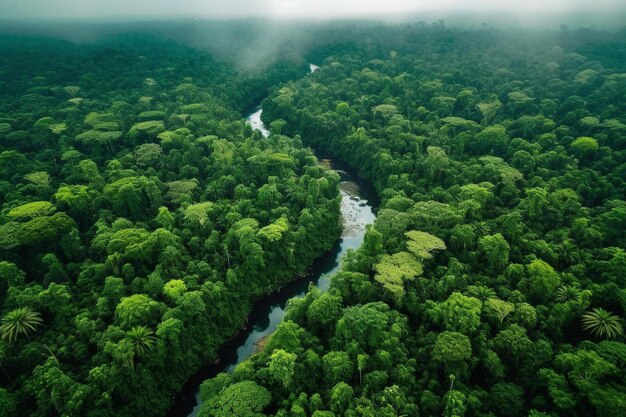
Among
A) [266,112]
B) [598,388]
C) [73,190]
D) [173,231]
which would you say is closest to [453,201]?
[598,388]

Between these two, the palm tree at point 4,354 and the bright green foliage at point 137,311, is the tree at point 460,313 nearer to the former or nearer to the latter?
the bright green foliage at point 137,311

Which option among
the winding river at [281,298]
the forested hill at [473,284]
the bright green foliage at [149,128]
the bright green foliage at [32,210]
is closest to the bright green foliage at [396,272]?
the forested hill at [473,284]

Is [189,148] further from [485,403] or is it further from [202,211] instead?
[485,403]

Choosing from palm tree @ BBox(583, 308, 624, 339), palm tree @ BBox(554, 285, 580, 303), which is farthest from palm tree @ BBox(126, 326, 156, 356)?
palm tree @ BBox(583, 308, 624, 339)

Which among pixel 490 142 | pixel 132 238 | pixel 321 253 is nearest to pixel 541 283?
pixel 321 253

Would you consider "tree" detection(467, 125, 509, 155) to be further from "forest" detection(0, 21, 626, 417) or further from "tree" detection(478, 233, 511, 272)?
"tree" detection(478, 233, 511, 272)

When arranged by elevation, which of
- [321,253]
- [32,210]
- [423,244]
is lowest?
[321,253]

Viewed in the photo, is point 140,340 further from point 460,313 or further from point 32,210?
point 460,313
